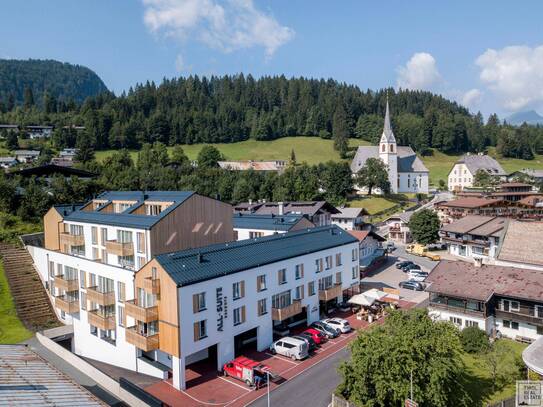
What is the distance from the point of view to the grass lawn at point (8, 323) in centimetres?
3506

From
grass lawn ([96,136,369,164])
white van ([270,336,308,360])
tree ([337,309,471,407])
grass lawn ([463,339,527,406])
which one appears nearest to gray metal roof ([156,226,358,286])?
white van ([270,336,308,360])

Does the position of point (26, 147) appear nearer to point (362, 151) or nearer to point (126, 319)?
point (362, 151)

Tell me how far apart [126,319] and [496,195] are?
81.0 meters

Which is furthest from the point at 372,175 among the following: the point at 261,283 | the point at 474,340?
the point at 261,283

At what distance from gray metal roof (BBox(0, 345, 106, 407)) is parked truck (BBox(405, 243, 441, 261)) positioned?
5468 cm

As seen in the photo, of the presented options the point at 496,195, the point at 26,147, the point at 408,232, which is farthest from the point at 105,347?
the point at 26,147

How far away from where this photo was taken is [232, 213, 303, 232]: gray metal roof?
46.1 metres

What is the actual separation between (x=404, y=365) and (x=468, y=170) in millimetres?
115365

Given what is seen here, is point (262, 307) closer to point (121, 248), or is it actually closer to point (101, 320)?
point (121, 248)

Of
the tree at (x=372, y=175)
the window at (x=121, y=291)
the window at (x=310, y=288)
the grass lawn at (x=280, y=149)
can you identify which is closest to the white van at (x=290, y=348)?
the window at (x=310, y=288)

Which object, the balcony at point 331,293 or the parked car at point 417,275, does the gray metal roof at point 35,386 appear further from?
the parked car at point 417,275

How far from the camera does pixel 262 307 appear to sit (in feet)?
109

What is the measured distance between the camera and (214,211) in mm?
38125

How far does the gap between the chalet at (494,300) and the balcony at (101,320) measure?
24560 mm
